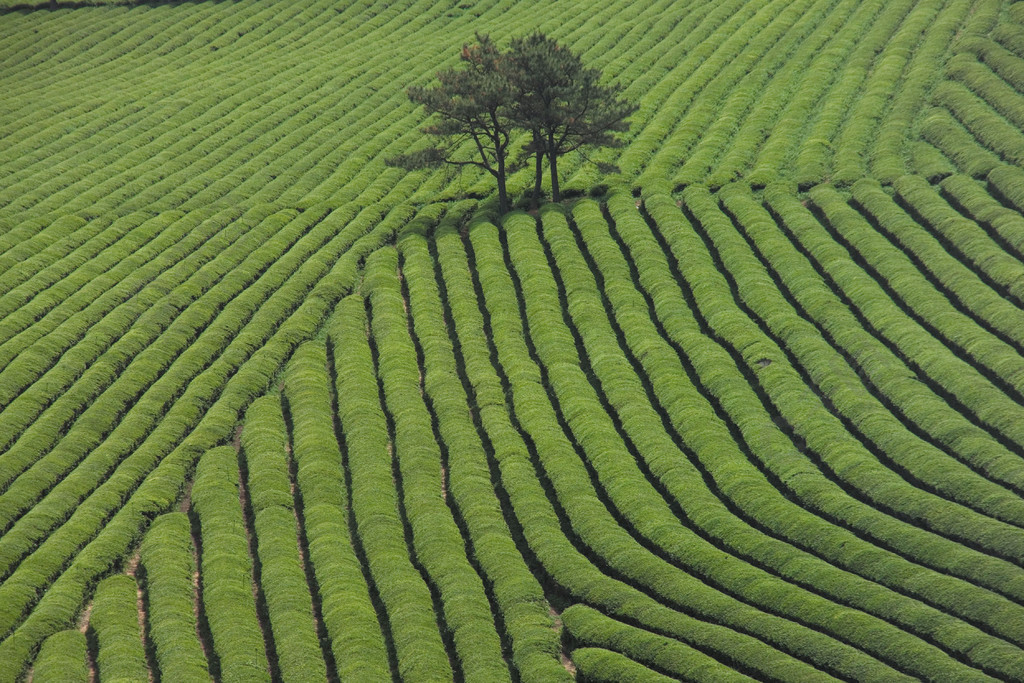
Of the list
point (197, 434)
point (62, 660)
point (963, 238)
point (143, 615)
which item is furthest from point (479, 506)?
point (963, 238)

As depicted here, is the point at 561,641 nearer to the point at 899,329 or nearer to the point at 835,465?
the point at 835,465

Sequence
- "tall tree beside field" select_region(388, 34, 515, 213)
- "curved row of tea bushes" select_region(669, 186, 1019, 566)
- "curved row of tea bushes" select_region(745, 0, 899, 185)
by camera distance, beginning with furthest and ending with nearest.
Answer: "curved row of tea bushes" select_region(745, 0, 899, 185) < "tall tree beside field" select_region(388, 34, 515, 213) < "curved row of tea bushes" select_region(669, 186, 1019, 566)

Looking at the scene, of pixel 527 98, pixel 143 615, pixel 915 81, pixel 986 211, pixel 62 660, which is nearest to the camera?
pixel 62 660

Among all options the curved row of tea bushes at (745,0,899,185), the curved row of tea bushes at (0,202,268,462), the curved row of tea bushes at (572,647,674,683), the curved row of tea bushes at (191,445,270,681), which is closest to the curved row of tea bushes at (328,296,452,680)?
the curved row of tea bushes at (572,647,674,683)

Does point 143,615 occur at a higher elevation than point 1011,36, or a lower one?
lower

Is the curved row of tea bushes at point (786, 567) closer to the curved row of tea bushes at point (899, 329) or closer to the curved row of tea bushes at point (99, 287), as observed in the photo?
the curved row of tea bushes at point (899, 329)

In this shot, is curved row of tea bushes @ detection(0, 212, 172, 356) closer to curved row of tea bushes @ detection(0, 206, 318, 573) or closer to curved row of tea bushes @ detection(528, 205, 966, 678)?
curved row of tea bushes @ detection(0, 206, 318, 573)

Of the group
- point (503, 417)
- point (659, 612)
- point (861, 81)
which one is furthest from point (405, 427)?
point (861, 81)
